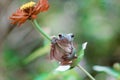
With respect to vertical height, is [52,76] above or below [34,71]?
above

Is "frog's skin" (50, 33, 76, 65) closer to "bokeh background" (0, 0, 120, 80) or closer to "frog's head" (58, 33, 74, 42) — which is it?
"frog's head" (58, 33, 74, 42)

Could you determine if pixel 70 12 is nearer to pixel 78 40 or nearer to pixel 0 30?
pixel 78 40

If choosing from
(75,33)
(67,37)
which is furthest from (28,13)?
(75,33)

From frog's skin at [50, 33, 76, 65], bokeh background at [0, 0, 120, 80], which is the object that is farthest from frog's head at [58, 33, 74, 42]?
bokeh background at [0, 0, 120, 80]

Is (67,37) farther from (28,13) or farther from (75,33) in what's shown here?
(75,33)

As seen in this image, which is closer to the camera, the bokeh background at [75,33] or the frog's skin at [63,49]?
the frog's skin at [63,49]

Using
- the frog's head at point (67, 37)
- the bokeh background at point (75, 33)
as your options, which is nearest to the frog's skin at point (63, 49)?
the frog's head at point (67, 37)

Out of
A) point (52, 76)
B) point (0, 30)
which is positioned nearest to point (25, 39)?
point (0, 30)

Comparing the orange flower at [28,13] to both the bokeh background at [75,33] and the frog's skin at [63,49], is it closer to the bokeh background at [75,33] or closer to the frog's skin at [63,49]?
the frog's skin at [63,49]
